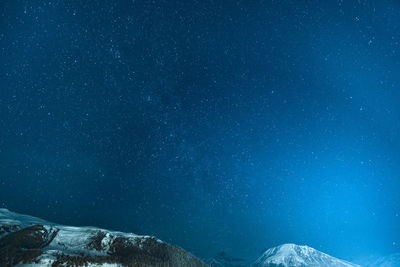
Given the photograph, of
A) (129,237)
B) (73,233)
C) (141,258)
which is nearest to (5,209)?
(73,233)

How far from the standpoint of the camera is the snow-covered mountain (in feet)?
143

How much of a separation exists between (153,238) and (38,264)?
28.3 metres

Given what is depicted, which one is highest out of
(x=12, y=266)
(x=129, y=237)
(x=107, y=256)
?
(x=129, y=237)

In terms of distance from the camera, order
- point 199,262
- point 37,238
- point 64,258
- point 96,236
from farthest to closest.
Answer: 1. point 199,262
2. point 96,236
3. point 37,238
4. point 64,258

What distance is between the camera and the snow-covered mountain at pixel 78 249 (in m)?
43.6

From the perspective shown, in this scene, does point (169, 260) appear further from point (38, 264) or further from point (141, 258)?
point (38, 264)

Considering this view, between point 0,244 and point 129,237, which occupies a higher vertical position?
point 129,237

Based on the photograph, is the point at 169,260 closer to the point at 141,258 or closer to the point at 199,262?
the point at 141,258

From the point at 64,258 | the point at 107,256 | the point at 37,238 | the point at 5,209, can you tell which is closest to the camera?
the point at 64,258

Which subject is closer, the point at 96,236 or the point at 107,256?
Answer: the point at 107,256

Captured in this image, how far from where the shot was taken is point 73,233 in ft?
203

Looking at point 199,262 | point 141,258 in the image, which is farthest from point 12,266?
point 199,262

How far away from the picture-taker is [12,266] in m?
41.6

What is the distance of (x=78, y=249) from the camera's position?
5350 cm
